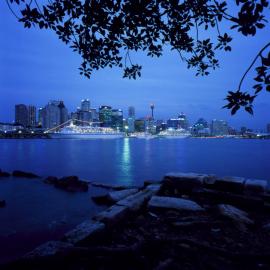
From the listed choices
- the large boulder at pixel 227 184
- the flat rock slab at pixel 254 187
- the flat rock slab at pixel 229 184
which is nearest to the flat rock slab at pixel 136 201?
the large boulder at pixel 227 184

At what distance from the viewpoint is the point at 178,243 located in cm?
539

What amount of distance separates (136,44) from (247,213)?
578cm

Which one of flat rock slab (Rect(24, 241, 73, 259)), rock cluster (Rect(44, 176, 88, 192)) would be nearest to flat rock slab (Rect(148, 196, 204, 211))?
flat rock slab (Rect(24, 241, 73, 259))

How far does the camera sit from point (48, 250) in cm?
504

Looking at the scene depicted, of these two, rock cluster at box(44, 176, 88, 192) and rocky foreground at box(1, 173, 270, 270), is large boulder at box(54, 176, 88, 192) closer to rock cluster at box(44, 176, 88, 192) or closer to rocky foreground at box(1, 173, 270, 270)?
rock cluster at box(44, 176, 88, 192)

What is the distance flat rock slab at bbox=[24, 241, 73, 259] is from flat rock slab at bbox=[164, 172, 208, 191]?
5.63 metres

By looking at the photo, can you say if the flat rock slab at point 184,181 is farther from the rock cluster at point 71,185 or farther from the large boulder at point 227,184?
the rock cluster at point 71,185

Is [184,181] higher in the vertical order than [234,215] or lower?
higher

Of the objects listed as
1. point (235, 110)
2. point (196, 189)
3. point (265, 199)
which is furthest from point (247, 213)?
point (235, 110)

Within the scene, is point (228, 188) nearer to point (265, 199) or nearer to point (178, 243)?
point (265, 199)

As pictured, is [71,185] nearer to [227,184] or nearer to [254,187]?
[227,184]

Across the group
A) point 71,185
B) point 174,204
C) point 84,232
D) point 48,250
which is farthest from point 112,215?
point 71,185

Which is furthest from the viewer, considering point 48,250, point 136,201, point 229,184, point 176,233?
point 229,184

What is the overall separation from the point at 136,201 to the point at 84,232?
292 cm
